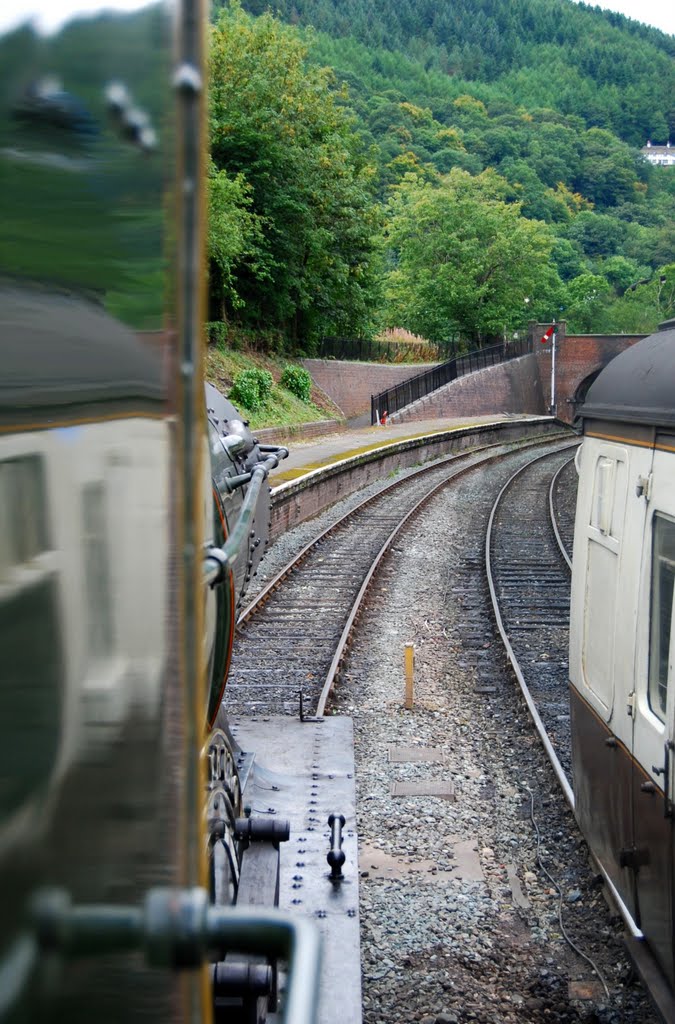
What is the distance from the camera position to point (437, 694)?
31.6 ft

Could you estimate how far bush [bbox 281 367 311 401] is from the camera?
35.6 meters

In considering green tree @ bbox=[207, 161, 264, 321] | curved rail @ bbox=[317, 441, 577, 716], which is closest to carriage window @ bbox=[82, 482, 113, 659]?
curved rail @ bbox=[317, 441, 577, 716]

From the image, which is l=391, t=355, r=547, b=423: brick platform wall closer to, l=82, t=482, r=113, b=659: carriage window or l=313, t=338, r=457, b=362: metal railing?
l=313, t=338, r=457, b=362: metal railing

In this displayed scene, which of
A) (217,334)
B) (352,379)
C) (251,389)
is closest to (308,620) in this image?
(251,389)

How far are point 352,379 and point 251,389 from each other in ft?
41.9

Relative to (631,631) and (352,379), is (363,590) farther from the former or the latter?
(352,379)

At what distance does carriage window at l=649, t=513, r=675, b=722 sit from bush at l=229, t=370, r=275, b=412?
25437mm

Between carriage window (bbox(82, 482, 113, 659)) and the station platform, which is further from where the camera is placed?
the station platform

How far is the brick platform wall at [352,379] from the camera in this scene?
40.4m

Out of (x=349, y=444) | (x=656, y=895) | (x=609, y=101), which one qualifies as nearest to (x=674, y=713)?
(x=656, y=895)

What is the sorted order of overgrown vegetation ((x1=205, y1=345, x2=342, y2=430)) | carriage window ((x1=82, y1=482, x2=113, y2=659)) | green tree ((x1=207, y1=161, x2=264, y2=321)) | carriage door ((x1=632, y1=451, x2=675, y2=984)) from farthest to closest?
overgrown vegetation ((x1=205, y1=345, x2=342, y2=430)) → green tree ((x1=207, y1=161, x2=264, y2=321)) → carriage door ((x1=632, y1=451, x2=675, y2=984)) → carriage window ((x1=82, y1=482, x2=113, y2=659))

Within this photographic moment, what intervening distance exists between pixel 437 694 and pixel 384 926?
4.06m

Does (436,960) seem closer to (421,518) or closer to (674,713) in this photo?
(674,713)

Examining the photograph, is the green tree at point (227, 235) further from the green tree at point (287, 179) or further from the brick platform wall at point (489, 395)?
the brick platform wall at point (489, 395)
